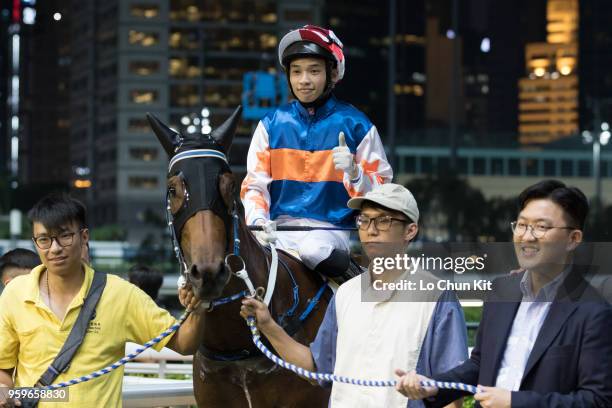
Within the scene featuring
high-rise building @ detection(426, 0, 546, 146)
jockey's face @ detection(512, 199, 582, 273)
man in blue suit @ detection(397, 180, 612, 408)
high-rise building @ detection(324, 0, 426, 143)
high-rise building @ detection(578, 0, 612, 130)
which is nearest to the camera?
man in blue suit @ detection(397, 180, 612, 408)

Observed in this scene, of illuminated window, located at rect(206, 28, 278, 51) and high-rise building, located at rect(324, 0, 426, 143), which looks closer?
high-rise building, located at rect(324, 0, 426, 143)

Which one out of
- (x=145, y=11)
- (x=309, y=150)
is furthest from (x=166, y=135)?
(x=145, y=11)

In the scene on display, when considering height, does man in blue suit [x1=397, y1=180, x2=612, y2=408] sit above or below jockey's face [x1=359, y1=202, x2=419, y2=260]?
below

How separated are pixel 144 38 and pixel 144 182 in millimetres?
3919

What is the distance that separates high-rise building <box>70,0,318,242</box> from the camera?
28.6 m

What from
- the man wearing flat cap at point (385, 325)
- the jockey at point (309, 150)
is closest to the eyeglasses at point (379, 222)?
the man wearing flat cap at point (385, 325)

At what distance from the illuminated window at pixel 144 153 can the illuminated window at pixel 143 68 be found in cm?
207

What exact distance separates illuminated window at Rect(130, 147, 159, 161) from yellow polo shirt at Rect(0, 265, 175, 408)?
2604 centimetres

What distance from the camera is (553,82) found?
27.9 metres

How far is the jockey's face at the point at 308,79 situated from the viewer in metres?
4.70

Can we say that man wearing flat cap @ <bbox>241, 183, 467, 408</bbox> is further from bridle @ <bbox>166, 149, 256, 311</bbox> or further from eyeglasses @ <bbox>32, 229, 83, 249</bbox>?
eyeglasses @ <bbox>32, 229, 83, 249</bbox>

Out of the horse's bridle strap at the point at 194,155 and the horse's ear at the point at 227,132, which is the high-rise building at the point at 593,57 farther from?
the horse's bridle strap at the point at 194,155

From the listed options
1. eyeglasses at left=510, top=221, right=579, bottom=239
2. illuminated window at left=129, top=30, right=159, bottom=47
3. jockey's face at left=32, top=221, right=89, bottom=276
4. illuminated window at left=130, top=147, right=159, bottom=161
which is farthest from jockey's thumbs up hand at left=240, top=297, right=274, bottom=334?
illuminated window at left=129, top=30, right=159, bottom=47

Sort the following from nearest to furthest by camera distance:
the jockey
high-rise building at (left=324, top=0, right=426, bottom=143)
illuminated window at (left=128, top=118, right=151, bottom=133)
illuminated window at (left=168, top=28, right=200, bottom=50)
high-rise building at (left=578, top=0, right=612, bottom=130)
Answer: the jockey → high-rise building at (left=578, top=0, right=612, bottom=130) → high-rise building at (left=324, top=0, right=426, bottom=143) → illuminated window at (left=168, top=28, right=200, bottom=50) → illuminated window at (left=128, top=118, right=151, bottom=133)
